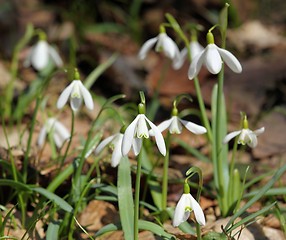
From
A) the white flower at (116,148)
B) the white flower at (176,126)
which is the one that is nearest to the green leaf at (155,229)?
the white flower at (116,148)

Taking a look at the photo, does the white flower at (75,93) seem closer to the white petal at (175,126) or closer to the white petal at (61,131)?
the white petal at (175,126)

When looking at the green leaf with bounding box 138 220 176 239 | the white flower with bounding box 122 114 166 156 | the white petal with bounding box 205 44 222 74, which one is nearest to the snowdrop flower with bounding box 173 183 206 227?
the white flower with bounding box 122 114 166 156

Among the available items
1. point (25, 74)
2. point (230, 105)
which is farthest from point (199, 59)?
point (25, 74)

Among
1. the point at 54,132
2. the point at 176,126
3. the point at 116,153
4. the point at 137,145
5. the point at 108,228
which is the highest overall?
the point at 137,145

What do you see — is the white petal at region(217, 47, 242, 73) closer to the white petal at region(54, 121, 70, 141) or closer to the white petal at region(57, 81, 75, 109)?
the white petal at region(57, 81, 75, 109)

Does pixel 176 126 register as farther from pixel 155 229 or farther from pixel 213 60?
pixel 155 229

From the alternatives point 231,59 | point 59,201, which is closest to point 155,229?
point 59,201
